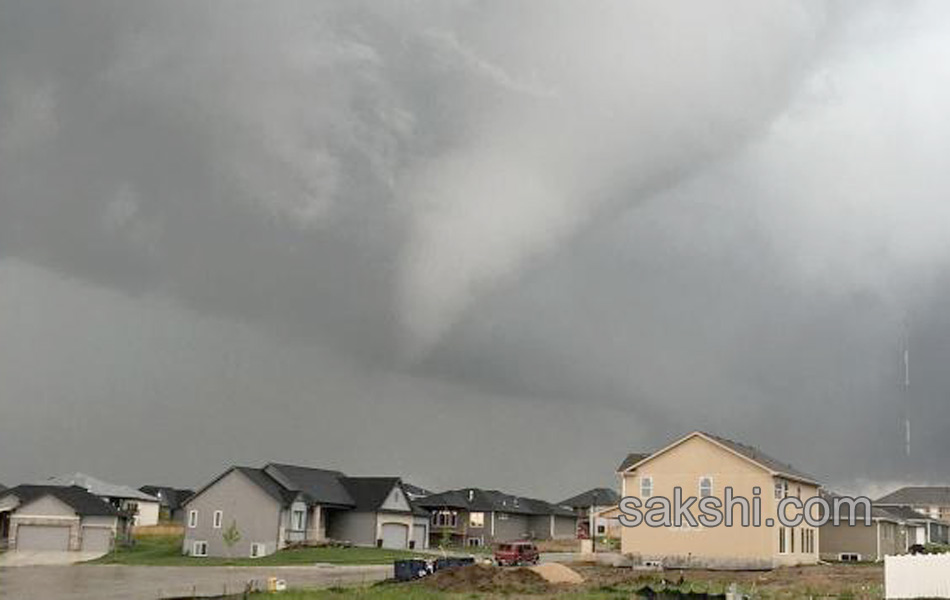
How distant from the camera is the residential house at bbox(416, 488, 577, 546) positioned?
11644 cm

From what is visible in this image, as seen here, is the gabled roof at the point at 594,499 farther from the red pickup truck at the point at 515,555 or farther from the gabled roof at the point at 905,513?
the red pickup truck at the point at 515,555

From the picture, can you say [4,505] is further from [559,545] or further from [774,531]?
[774,531]

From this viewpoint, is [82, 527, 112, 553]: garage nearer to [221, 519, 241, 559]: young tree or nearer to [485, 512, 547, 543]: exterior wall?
[221, 519, 241, 559]: young tree

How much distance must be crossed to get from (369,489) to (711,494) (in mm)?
39991

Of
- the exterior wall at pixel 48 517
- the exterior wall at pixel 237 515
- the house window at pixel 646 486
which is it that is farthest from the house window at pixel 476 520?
the house window at pixel 646 486

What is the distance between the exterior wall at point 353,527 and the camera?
92.5 meters

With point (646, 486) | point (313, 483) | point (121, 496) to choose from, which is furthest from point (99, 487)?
A: point (646, 486)

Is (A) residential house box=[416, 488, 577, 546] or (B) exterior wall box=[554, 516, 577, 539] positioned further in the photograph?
(B) exterior wall box=[554, 516, 577, 539]

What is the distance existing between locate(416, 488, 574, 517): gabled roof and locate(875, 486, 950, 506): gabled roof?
66161 millimetres

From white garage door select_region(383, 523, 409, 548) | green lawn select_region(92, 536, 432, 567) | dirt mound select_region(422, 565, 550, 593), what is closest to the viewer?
dirt mound select_region(422, 565, 550, 593)

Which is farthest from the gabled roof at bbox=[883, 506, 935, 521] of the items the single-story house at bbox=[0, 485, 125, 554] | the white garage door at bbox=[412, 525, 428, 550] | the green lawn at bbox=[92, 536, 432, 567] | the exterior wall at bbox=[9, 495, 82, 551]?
the exterior wall at bbox=[9, 495, 82, 551]

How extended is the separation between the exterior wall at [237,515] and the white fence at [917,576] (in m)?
53.8

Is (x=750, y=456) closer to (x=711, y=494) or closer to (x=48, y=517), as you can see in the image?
(x=711, y=494)

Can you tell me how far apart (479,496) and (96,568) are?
6310 centimetres
